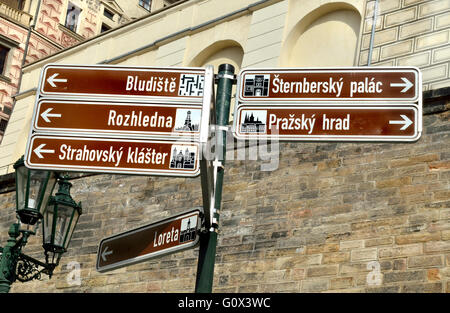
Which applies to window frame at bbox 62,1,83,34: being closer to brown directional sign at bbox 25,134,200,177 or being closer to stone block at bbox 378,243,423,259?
stone block at bbox 378,243,423,259

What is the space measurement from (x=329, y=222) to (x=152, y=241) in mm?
6146

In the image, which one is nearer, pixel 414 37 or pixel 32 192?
pixel 32 192

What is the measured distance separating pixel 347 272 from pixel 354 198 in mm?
1039

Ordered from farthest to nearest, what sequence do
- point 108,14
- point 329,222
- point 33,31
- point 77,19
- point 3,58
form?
point 108,14, point 77,19, point 33,31, point 3,58, point 329,222

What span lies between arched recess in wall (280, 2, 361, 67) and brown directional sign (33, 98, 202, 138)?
317 inches

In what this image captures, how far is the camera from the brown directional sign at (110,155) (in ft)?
15.3

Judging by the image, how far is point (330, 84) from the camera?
4.91 meters

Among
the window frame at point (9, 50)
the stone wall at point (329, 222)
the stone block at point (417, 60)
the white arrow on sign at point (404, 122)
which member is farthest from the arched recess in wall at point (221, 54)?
the window frame at point (9, 50)

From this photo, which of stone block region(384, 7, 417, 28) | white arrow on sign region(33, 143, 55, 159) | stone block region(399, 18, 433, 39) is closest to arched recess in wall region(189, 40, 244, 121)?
stone block region(384, 7, 417, 28)

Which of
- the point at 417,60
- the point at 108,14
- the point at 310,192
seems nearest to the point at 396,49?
the point at 417,60

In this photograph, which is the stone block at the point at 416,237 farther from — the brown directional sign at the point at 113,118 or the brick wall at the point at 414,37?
the brown directional sign at the point at 113,118

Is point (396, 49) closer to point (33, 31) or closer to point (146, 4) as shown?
point (33, 31)

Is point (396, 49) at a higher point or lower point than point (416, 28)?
lower

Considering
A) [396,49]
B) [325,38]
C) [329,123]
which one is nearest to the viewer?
[329,123]
